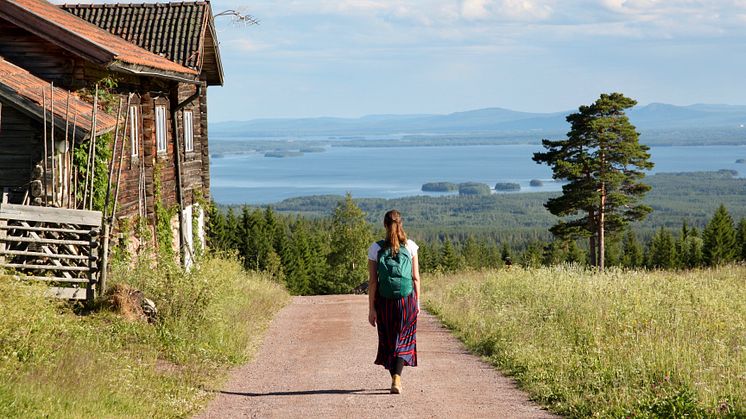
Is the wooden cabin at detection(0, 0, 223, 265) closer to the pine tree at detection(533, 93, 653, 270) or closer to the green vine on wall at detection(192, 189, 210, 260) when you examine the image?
the green vine on wall at detection(192, 189, 210, 260)

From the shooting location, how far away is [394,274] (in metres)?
10.8

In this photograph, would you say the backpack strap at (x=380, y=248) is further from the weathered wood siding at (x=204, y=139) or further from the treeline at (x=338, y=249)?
the treeline at (x=338, y=249)

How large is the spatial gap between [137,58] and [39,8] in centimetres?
269

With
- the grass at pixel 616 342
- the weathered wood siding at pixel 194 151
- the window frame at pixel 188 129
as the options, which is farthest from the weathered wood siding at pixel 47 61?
the grass at pixel 616 342

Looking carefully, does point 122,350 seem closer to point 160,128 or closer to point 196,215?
point 160,128

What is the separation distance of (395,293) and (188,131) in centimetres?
1909

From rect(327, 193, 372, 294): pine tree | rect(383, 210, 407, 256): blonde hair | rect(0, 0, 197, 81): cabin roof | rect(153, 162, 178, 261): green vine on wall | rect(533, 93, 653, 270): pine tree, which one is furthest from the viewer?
rect(327, 193, 372, 294): pine tree

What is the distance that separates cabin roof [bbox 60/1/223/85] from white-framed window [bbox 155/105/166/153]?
90.4 inches

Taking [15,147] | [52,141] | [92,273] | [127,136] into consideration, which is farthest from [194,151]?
[92,273]

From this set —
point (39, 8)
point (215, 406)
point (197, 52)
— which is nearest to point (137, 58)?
point (39, 8)

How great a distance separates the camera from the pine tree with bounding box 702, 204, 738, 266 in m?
84.1

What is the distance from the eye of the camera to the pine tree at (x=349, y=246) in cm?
8394

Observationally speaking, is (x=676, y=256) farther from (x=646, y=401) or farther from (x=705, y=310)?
(x=646, y=401)

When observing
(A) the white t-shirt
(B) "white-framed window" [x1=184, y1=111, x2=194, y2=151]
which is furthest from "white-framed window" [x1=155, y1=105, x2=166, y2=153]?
(A) the white t-shirt
